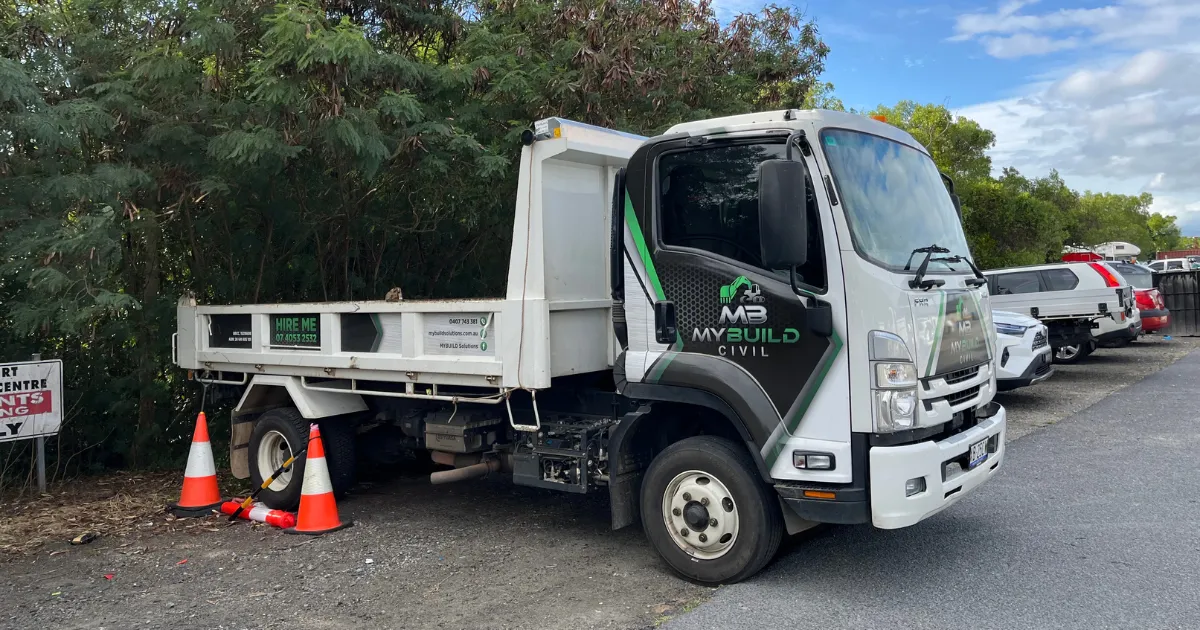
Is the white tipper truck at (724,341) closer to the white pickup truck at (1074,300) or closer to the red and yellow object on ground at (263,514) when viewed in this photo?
the red and yellow object on ground at (263,514)

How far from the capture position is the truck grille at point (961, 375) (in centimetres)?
491

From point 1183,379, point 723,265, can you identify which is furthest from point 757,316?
point 1183,379

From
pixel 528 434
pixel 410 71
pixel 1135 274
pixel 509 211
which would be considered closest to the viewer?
pixel 528 434

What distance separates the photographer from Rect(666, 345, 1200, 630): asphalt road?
453cm

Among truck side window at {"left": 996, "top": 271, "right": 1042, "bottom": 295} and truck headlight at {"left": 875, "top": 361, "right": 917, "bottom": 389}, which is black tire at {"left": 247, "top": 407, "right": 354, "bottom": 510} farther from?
truck side window at {"left": 996, "top": 271, "right": 1042, "bottom": 295}

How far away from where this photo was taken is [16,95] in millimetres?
6148

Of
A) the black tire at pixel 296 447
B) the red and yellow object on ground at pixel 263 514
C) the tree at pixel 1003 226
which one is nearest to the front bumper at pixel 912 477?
the red and yellow object on ground at pixel 263 514

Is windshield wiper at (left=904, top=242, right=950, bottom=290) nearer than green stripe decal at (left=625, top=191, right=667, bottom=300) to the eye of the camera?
Yes

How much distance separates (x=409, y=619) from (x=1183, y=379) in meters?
13.4

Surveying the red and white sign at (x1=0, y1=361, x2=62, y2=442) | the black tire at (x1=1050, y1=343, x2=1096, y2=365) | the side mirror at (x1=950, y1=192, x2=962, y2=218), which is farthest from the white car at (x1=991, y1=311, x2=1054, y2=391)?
the red and white sign at (x1=0, y1=361, x2=62, y2=442)

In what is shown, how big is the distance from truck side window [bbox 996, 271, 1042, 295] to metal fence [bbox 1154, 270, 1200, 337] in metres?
7.51

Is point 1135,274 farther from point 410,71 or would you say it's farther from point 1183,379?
point 410,71

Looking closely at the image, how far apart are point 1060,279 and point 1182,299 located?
820 centimetres

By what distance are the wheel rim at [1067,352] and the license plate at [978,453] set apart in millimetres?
12796
